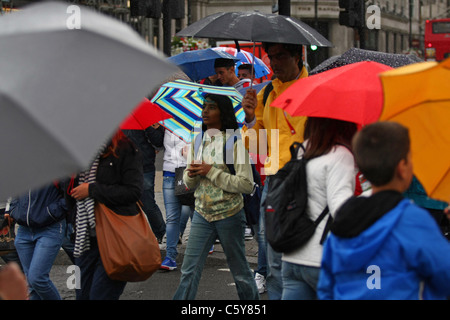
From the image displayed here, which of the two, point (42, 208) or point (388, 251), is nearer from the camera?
point (388, 251)

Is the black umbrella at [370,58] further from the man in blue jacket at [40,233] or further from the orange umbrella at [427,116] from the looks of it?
the orange umbrella at [427,116]

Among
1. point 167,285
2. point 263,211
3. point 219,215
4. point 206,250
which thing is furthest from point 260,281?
point 263,211

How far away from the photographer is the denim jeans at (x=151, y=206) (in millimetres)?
8844

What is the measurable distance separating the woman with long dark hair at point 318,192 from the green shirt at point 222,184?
1.52 metres

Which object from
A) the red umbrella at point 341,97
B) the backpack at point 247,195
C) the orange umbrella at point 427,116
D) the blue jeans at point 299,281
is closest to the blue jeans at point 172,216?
the backpack at point 247,195

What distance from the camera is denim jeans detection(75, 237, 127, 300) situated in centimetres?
510

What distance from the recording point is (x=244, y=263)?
593cm

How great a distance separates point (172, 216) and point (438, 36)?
3874cm

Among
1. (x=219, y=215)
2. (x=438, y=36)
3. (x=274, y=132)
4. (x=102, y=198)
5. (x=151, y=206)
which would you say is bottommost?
(x=438, y=36)

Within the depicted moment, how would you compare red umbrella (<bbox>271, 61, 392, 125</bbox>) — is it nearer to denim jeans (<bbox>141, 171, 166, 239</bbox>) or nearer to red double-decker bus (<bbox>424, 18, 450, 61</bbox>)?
denim jeans (<bbox>141, 171, 166, 239</bbox>)

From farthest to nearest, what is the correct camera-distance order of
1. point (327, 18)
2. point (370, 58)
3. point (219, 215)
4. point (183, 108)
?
point (327, 18), point (183, 108), point (370, 58), point (219, 215)

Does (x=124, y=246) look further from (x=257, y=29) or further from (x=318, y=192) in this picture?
(x=257, y=29)

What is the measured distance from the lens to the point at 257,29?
6.00 m

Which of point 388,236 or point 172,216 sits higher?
point 388,236
